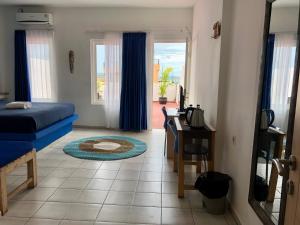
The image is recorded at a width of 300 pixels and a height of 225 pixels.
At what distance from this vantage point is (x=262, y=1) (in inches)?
70.2

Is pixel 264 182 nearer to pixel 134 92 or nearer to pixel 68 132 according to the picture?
pixel 134 92

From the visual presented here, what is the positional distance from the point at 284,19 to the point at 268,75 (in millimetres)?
368

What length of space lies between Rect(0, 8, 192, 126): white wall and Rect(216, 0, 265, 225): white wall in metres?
2.82

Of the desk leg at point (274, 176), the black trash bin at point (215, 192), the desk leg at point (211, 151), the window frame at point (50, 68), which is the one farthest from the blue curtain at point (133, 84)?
the desk leg at point (274, 176)

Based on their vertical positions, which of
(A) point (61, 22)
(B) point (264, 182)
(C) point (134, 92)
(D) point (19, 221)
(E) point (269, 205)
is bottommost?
(D) point (19, 221)

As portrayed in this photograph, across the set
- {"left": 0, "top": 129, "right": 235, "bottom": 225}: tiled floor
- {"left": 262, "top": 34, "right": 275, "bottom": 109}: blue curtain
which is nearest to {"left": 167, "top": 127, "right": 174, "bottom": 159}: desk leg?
{"left": 0, "top": 129, "right": 235, "bottom": 225}: tiled floor

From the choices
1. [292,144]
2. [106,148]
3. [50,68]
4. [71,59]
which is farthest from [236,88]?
[50,68]

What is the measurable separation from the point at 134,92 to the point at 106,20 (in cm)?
170

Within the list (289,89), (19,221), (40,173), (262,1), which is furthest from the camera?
(40,173)

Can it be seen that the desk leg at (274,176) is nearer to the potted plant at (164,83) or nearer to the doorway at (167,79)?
the doorway at (167,79)

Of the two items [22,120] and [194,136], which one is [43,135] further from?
[194,136]

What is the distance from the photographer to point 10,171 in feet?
7.63

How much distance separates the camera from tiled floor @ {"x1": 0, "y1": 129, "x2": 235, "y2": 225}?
2229mm

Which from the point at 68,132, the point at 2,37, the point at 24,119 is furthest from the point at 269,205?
the point at 2,37
